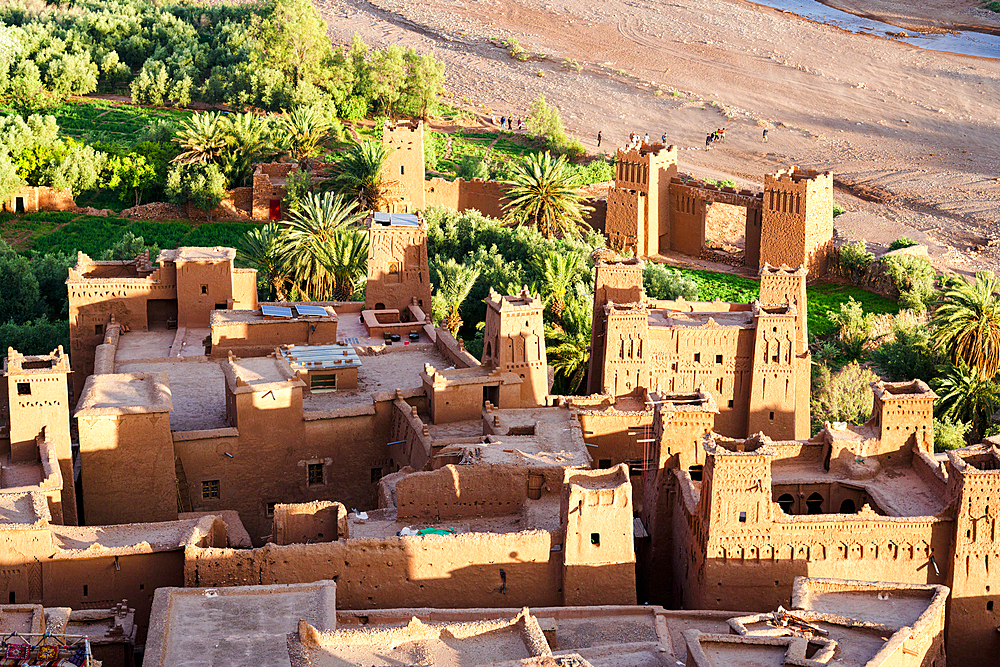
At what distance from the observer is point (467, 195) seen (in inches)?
2447

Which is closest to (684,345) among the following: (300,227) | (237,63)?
(300,227)

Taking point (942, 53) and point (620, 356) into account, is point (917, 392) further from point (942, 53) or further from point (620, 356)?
point (942, 53)

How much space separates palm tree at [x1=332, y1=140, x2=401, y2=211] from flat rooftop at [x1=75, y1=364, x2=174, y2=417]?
26046 mm

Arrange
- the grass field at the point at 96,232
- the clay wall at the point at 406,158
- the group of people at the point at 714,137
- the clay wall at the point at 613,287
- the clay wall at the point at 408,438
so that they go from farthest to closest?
the group of people at the point at 714,137, the clay wall at the point at 406,158, the grass field at the point at 96,232, the clay wall at the point at 613,287, the clay wall at the point at 408,438

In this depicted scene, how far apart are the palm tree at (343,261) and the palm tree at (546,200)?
9857 millimetres

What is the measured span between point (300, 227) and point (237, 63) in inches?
1188

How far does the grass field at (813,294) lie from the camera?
5425 centimetres

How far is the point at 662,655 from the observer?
2416 centimetres

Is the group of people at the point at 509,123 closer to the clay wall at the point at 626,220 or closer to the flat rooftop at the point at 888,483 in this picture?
the clay wall at the point at 626,220

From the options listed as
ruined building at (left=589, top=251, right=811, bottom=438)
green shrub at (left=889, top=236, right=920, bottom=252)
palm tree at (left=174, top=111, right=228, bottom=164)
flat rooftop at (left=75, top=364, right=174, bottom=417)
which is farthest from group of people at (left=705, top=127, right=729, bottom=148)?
flat rooftop at (left=75, top=364, right=174, bottom=417)

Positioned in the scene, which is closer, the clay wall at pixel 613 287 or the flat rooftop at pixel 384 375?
the flat rooftop at pixel 384 375

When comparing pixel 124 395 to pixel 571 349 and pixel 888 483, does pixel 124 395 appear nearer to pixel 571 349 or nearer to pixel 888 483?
→ pixel 571 349

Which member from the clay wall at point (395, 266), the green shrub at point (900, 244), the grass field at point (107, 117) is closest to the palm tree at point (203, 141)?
the grass field at point (107, 117)

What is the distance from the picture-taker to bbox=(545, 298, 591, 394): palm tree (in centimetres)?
4272
